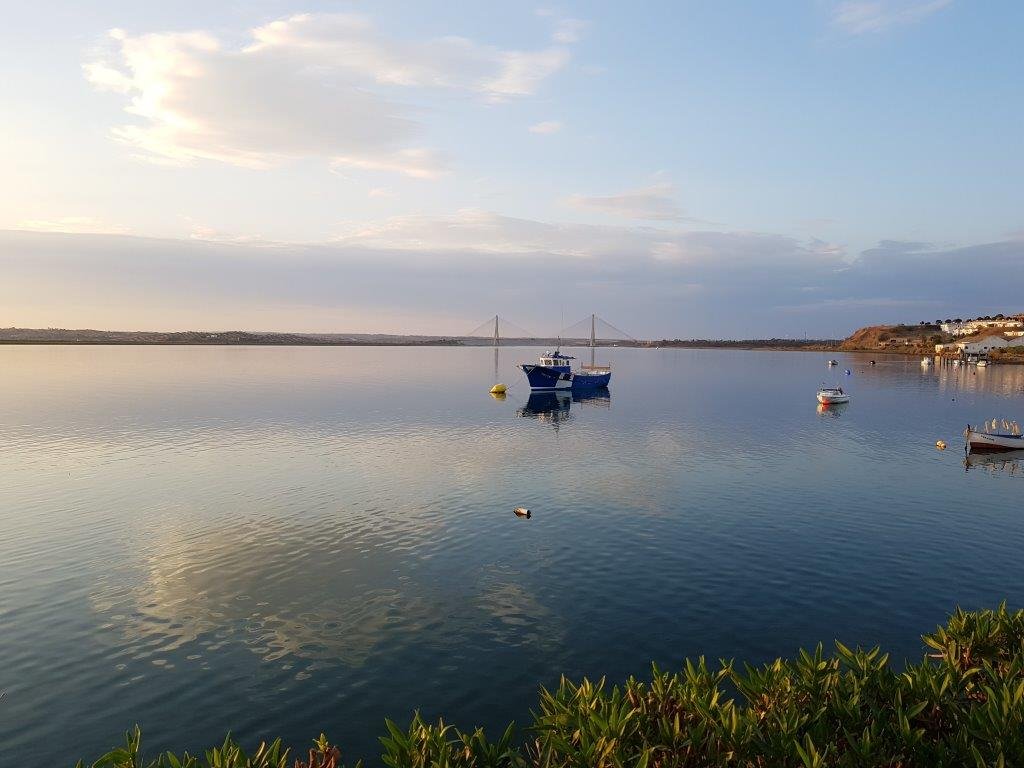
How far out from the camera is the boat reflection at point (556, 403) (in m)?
90.2

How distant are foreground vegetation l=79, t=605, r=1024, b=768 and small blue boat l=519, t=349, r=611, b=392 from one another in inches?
4353

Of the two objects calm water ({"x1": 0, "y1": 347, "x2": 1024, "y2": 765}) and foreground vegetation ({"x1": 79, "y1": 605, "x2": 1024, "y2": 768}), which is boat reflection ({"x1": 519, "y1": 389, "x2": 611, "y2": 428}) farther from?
foreground vegetation ({"x1": 79, "y1": 605, "x2": 1024, "y2": 768})

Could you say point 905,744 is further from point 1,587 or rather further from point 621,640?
point 1,587

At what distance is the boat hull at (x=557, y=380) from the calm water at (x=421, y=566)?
5595cm

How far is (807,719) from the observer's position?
10688 mm

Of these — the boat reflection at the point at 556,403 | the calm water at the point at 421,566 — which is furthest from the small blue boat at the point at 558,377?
the calm water at the point at 421,566

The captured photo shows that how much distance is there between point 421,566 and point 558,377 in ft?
323

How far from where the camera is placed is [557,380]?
12656cm

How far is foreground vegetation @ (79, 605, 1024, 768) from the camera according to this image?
945cm

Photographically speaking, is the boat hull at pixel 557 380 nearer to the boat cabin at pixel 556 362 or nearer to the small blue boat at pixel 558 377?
the small blue boat at pixel 558 377

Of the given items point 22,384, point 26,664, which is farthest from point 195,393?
point 26,664

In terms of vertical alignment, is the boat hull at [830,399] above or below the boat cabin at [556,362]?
below

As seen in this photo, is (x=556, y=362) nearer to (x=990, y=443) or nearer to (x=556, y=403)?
(x=556, y=403)

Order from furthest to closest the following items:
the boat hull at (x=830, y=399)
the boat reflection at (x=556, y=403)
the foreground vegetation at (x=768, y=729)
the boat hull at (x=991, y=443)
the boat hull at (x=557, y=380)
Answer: the boat hull at (x=557, y=380)
the boat hull at (x=830, y=399)
the boat reflection at (x=556, y=403)
the boat hull at (x=991, y=443)
the foreground vegetation at (x=768, y=729)
